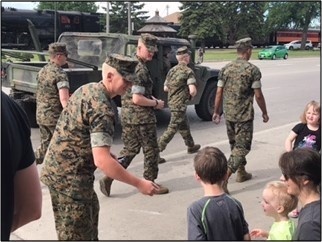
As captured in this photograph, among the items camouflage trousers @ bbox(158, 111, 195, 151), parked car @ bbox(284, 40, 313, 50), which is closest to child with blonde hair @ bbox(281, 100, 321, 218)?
camouflage trousers @ bbox(158, 111, 195, 151)

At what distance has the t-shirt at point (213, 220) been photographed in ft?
8.46

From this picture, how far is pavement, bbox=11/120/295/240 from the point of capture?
4309 mm

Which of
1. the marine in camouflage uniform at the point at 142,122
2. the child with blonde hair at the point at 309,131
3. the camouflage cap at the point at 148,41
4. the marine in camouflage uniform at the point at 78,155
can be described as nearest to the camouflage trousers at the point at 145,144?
the marine in camouflage uniform at the point at 142,122

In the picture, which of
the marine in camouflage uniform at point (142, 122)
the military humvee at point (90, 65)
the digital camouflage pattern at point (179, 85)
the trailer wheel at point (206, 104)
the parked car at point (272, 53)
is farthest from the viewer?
the parked car at point (272, 53)

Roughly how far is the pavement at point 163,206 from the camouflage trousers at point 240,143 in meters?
0.30

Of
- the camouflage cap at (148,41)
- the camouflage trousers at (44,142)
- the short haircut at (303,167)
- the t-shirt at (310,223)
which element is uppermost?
the camouflage cap at (148,41)

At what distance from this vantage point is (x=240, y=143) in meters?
5.62

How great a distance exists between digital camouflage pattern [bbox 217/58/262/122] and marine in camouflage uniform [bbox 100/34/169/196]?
36.7 inches

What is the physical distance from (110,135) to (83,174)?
37 cm

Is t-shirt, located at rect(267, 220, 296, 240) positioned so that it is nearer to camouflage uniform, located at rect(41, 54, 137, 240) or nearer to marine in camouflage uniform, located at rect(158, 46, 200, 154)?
camouflage uniform, located at rect(41, 54, 137, 240)

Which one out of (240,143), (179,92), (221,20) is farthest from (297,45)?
(240,143)

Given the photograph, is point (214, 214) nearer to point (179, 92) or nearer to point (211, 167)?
point (211, 167)

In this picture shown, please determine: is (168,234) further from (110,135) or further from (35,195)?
(35,195)

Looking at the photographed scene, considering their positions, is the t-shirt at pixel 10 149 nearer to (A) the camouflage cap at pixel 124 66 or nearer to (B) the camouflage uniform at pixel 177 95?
(A) the camouflage cap at pixel 124 66
